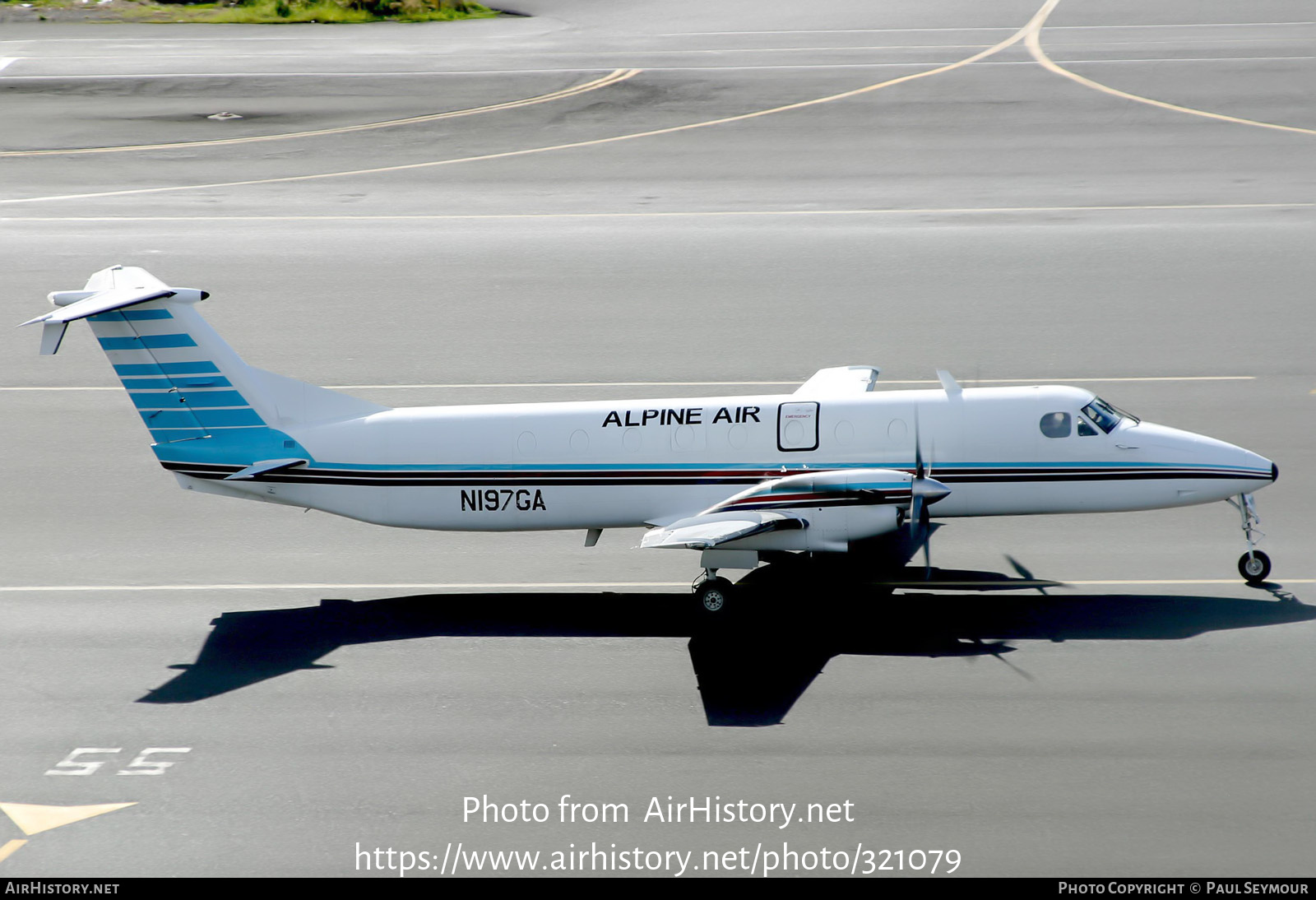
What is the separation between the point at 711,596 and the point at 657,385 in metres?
10.4

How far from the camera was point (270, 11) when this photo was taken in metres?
63.3

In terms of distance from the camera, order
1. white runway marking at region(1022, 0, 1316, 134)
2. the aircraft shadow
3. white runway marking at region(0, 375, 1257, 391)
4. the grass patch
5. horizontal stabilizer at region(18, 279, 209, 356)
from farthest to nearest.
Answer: the grass patch → white runway marking at region(1022, 0, 1316, 134) → white runway marking at region(0, 375, 1257, 391) → horizontal stabilizer at region(18, 279, 209, 356) → the aircraft shadow

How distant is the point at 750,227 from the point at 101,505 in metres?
21.0

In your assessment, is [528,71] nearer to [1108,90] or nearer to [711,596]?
[1108,90]

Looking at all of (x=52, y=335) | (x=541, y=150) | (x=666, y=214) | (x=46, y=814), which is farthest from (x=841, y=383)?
(x=541, y=150)

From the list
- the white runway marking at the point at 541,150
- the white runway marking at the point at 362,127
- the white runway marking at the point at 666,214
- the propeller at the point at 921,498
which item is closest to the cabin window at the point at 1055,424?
the propeller at the point at 921,498

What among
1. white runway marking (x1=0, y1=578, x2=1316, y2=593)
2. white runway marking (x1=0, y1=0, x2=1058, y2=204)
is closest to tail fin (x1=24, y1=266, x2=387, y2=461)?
white runway marking (x1=0, y1=578, x2=1316, y2=593)

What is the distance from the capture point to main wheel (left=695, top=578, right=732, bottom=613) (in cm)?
1928

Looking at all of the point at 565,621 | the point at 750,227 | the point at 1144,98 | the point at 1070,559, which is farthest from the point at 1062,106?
the point at 565,621

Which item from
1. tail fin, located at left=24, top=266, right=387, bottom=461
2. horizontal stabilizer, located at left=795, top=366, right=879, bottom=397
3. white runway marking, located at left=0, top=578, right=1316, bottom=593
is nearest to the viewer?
tail fin, located at left=24, top=266, right=387, bottom=461

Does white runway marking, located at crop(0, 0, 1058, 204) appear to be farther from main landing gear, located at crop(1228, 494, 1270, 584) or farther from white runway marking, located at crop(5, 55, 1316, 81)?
main landing gear, located at crop(1228, 494, 1270, 584)

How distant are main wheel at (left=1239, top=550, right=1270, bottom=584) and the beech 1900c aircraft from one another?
1.0 inches

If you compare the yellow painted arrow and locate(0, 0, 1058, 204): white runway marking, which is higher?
locate(0, 0, 1058, 204): white runway marking

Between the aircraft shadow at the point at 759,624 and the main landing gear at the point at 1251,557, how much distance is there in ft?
2.32
